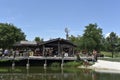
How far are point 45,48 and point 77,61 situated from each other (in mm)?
10777

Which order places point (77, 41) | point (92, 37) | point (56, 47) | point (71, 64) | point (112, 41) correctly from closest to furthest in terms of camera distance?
point (71, 64) → point (56, 47) → point (92, 37) → point (77, 41) → point (112, 41)

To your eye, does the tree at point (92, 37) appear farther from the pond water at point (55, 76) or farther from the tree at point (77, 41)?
the pond water at point (55, 76)

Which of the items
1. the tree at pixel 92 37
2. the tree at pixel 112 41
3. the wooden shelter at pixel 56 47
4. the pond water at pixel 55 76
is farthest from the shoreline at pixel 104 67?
the tree at pixel 112 41

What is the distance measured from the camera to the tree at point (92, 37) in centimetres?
8181

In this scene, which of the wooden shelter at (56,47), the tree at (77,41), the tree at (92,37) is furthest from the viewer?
the tree at (77,41)

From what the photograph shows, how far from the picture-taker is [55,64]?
166ft

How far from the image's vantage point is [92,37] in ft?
277

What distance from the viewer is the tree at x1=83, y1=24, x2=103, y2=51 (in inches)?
3221

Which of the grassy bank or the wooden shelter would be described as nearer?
the grassy bank

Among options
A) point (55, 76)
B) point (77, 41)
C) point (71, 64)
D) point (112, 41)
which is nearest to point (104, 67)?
point (71, 64)

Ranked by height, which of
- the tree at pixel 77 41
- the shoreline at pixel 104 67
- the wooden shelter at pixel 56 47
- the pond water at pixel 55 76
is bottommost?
the pond water at pixel 55 76

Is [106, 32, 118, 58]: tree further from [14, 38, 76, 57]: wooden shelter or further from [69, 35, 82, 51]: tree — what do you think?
[14, 38, 76, 57]: wooden shelter

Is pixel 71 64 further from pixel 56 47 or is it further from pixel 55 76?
pixel 55 76

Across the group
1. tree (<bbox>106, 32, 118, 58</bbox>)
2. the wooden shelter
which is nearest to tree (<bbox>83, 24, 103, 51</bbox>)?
the wooden shelter
